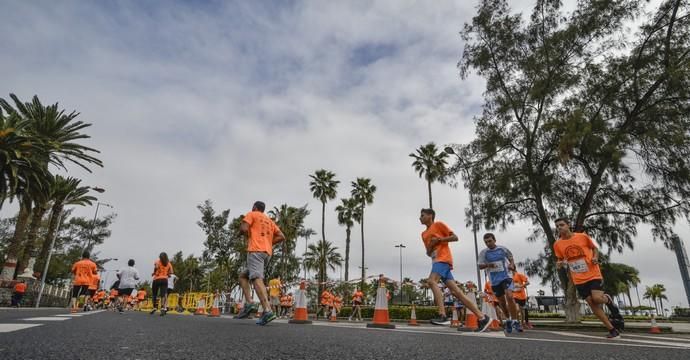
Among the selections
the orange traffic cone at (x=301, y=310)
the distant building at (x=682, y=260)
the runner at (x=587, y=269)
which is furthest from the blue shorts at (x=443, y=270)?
the distant building at (x=682, y=260)

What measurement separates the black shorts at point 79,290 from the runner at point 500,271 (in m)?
11.8

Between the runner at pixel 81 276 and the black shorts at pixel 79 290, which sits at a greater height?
the runner at pixel 81 276

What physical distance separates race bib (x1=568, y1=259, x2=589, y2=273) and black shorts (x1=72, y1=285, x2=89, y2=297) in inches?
519

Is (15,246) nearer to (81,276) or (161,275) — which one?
(81,276)

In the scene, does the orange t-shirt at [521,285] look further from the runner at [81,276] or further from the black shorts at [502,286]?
the runner at [81,276]

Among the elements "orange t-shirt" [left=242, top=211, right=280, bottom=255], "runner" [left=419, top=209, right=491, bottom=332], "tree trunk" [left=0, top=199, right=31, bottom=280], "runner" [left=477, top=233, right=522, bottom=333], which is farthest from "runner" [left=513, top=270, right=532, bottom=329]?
"tree trunk" [left=0, top=199, right=31, bottom=280]

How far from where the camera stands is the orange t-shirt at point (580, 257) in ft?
20.6

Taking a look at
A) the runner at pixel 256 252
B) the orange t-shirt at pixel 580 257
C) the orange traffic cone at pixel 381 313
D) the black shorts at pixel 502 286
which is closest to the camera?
the runner at pixel 256 252

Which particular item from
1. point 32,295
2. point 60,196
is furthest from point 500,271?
point 60,196

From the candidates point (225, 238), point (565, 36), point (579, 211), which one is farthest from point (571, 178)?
point (225, 238)

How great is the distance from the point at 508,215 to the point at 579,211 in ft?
10.2

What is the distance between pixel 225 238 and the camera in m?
47.1

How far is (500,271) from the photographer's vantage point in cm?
747

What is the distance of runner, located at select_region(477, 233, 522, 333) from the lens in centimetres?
746
